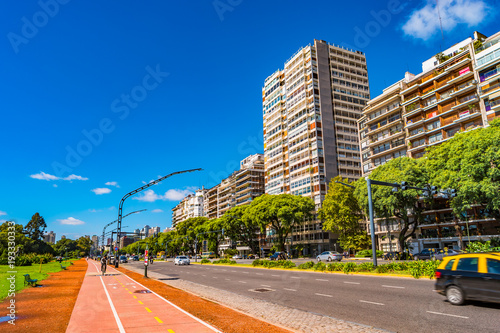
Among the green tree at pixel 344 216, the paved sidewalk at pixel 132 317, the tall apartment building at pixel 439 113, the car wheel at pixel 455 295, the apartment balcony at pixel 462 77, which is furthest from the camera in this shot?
the green tree at pixel 344 216

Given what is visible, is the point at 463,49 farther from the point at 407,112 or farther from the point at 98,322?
the point at 98,322

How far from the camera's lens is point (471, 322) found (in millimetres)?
8266

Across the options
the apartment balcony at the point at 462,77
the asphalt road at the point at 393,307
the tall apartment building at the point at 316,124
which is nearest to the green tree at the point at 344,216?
the tall apartment building at the point at 316,124

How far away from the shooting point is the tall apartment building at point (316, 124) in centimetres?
7488

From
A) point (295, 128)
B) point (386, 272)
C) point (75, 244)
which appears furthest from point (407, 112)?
point (75, 244)

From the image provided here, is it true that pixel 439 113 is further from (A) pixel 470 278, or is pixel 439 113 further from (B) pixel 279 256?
(A) pixel 470 278

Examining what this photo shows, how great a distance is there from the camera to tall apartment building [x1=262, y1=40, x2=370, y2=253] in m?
74.9

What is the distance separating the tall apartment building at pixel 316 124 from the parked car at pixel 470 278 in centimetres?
6140

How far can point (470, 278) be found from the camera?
33.0 feet

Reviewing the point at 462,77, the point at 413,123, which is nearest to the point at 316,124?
the point at 413,123

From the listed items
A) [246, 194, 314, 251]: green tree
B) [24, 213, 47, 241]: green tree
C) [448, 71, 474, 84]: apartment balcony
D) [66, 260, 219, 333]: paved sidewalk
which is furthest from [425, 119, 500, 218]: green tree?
[24, 213, 47, 241]: green tree

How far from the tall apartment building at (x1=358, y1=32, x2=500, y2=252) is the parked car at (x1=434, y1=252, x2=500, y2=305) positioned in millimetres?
38743

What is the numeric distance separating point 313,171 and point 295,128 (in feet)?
46.7

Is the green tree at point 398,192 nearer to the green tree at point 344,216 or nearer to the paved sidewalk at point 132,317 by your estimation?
the green tree at point 344,216
